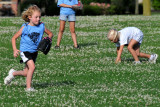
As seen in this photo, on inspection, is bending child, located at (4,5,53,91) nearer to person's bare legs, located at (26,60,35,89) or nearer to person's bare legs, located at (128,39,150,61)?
person's bare legs, located at (26,60,35,89)

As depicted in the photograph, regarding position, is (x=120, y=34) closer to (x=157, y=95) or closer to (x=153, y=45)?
(x=157, y=95)

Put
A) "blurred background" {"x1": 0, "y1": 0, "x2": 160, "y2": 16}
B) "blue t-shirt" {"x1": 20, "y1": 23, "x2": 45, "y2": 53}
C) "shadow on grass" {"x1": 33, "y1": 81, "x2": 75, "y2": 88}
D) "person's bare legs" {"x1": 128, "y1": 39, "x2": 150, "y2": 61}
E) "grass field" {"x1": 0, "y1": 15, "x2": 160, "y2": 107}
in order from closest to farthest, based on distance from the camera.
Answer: "grass field" {"x1": 0, "y1": 15, "x2": 160, "y2": 107} < "blue t-shirt" {"x1": 20, "y1": 23, "x2": 45, "y2": 53} < "shadow on grass" {"x1": 33, "y1": 81, "x2": 75, "y2": 88} < "person's bare legs" {"x1": 128, "y1": 39, "x2": 150, "y2": 61} < "blurred background" {"x1": 0, "y1": 0, "x2": 160, "y2": 16}

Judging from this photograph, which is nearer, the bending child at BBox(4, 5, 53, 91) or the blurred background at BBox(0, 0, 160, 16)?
the bending child at BBox(4, 5, 53, 91)

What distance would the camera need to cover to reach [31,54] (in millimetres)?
9570

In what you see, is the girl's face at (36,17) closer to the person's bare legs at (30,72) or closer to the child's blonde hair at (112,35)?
the person's bare legs at (30,72)

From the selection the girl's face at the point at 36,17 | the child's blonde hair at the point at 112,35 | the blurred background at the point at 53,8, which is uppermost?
the girl's face at the point at 36,17

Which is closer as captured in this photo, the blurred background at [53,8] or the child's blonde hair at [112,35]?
the child's blonde hair at [112,35]

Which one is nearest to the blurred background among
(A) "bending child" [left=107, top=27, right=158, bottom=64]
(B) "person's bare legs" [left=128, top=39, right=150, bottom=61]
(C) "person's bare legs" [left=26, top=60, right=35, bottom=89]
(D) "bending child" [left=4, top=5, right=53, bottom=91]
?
(B) "person's bare legs" [left=128, top=39, right=150, bottom=61]

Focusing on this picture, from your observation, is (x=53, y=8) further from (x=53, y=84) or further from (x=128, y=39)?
(x=53, y=84)

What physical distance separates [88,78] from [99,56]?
4.49 m

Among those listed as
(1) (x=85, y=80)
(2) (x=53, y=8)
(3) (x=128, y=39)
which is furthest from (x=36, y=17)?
(2) (x=53, y=8)

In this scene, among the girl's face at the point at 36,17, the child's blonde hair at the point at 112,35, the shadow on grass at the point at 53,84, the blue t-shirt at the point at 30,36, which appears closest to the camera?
the girl's face at the point at 36,17

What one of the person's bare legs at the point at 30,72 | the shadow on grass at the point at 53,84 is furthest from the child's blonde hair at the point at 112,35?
the person's bare legs at the point at 30,72

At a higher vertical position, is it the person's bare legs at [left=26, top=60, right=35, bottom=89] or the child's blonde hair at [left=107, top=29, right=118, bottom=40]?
the child's blonde hair at [left=107, top=29, right=118, bottom=40]
